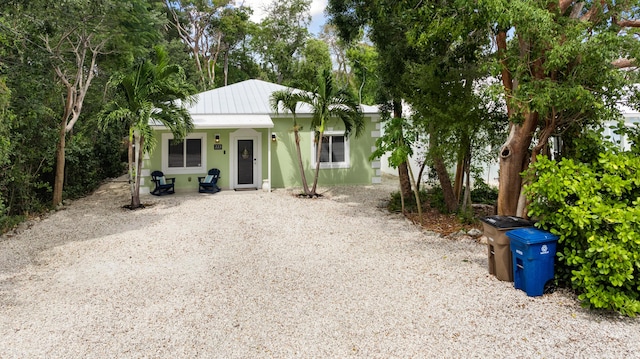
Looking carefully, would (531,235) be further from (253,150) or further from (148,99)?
(253,150)

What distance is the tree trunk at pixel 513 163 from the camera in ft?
21.4

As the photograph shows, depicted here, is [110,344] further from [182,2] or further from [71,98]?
[182,2]

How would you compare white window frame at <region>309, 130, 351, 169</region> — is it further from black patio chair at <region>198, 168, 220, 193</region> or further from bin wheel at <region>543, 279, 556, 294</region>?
bin wheel at <region>543, 279, 556, 294</region>

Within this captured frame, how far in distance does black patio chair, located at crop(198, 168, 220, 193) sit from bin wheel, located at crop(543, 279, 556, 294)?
1080 centimetres

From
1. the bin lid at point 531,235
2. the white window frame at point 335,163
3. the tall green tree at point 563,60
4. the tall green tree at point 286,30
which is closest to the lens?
the bin lid at point 531,235

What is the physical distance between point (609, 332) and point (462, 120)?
16.4 feet

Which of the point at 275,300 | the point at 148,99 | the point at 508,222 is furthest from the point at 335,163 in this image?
the point at 275,300

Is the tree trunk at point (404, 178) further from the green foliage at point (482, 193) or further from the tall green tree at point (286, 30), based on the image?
the tall green tree at point (286, 30)

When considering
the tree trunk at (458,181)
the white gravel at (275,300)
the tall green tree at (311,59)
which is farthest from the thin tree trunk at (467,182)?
the tall green tree at (311,59)

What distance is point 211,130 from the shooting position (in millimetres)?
13703

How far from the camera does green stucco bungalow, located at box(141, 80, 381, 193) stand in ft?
43.7

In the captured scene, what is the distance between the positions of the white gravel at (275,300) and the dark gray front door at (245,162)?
5703mm

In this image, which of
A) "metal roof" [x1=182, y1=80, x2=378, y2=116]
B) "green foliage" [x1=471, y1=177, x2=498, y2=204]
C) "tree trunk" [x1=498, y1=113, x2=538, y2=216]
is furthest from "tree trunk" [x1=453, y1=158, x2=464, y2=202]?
"metal roof" [x1=182, y1=80, x2=378, y2=116]

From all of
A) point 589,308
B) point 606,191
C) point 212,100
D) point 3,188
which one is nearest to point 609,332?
point 589,308
